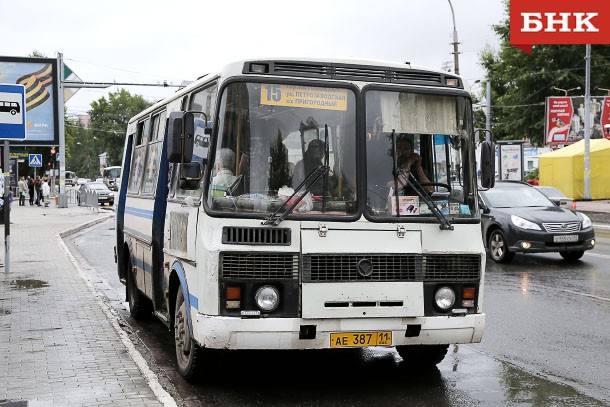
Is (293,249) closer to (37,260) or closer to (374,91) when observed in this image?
(374,91)

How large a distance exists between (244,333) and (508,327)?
14.9ft

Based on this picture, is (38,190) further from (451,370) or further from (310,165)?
(310,165)

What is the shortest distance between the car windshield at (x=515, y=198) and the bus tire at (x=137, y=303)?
879cm

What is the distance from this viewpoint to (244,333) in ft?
20.4

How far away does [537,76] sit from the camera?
59.1m

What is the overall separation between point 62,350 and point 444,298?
3875 mm

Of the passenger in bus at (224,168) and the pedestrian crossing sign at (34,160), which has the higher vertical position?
the pedestrian crossing sign at (34,160)

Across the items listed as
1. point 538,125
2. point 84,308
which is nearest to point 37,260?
point 84,308

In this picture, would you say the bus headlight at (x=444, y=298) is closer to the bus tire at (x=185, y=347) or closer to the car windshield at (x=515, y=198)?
the bus tire at (x=185, y=347)

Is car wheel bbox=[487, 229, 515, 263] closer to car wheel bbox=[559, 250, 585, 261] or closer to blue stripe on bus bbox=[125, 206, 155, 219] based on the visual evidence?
car wheel bbox=[559, 250, 585, 261]

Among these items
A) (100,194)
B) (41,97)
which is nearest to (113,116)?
(100,194)

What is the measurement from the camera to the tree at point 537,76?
59.2 meters

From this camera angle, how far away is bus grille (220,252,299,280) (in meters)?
6.21

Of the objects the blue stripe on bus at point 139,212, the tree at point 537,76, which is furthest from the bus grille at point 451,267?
the tree at point 537,76
